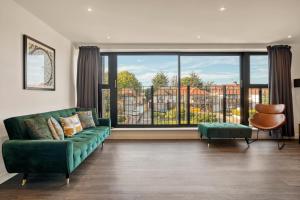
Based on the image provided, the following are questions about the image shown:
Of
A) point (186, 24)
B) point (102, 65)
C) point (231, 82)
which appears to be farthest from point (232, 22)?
point (102, 65)

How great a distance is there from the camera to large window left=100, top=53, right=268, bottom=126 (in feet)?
18.8

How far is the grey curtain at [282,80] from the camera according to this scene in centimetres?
527

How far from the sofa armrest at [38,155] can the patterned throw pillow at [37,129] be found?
0.18 meters

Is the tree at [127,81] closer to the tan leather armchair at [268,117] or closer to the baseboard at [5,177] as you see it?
the tan leather armchair at [268,117]

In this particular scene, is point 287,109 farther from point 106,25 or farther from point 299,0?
point 106,25

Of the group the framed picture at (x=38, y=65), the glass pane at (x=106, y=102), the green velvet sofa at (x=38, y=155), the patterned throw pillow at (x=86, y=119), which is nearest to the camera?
the green velvet sofa at (x=38, y=155)

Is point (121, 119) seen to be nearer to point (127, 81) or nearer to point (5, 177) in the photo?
point (127, 81)

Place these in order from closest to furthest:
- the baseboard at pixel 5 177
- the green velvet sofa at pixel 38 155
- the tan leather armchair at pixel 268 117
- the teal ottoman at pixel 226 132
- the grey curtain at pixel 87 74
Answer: the green velvet sofa at pixel 38 155, the baseboard at pixel 5 177, the teal ottoman at pixel 226 132, the tan leather armchair at pixel 268 117, the grey curtain at pixel 87 74

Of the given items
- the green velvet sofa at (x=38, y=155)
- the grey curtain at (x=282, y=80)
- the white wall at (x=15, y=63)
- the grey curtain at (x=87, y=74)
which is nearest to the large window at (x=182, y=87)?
the grey curtain at (x=282, y=80)

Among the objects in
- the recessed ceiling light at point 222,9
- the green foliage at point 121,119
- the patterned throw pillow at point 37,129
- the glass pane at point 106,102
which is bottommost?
the green foliage at point 121,119

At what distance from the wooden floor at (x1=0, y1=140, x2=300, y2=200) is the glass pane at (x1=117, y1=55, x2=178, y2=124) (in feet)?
4.86

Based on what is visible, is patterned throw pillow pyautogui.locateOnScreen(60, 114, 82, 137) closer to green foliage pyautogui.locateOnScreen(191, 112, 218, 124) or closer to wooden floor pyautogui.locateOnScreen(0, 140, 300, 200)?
wooden floor pyautogui.locateOnScreen(0, 140, 300, 200)

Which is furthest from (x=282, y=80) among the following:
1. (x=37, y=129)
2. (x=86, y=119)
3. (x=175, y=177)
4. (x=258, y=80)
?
(x=37, y=129)

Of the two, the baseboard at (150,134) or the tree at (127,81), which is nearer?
the baseboard at (150,134)
